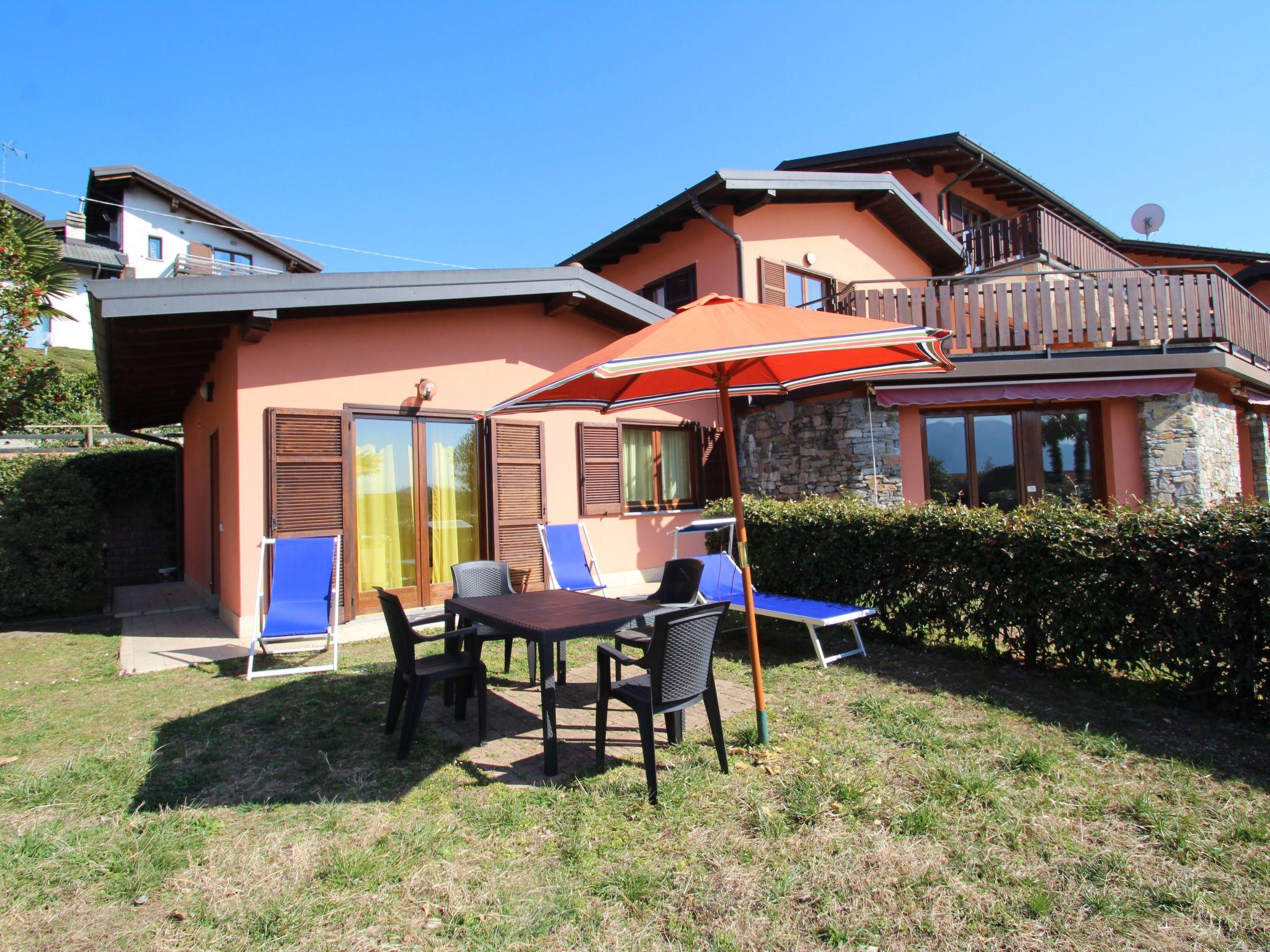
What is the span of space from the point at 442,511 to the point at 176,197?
26981mm

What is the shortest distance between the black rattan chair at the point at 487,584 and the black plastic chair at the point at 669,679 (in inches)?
66.5

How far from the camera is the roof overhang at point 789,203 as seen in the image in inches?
433

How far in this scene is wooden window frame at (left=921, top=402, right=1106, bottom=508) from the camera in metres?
10.7

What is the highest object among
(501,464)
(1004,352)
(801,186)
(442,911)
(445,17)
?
(445,17)

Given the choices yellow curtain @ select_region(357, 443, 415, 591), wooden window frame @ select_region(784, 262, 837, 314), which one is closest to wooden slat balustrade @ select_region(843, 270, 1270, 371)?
wooden window frame @ select_region(784, 262, 837, 314)

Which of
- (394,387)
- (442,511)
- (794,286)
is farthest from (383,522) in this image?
(794,286)

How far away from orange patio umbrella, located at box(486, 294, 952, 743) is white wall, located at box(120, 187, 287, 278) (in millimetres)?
29023

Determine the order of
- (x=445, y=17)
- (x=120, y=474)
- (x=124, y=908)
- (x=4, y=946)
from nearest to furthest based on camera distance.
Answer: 1. (x=4, y=946)
2. (x=124, y=908)
3. (x=445, y=17)
4. (x=120, y=474)

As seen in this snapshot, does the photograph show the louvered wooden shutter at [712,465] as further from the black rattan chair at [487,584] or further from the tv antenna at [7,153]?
the tv antenna at [7,153]

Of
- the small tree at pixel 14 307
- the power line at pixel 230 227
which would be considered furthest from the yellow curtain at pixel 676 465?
the power line at pixel 230 227

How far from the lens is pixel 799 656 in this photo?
593 cm

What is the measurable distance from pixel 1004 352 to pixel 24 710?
39.4ft

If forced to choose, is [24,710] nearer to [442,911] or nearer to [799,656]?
[442,911]

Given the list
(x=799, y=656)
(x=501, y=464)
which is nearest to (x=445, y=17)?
(x=501, y=464)
